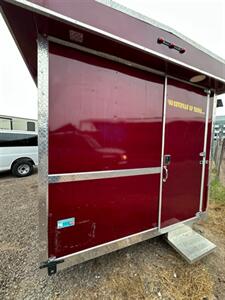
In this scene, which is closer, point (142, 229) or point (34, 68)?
point (142, 229)

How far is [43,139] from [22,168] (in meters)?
5.95

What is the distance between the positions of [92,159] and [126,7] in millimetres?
1391

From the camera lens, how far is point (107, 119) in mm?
1544

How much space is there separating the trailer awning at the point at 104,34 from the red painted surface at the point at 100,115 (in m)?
0.12

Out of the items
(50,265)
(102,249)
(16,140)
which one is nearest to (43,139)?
(50,265)

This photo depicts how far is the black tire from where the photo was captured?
6078mm

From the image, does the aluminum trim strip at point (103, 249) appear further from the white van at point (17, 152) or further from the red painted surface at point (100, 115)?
the white van at point (17, 152)

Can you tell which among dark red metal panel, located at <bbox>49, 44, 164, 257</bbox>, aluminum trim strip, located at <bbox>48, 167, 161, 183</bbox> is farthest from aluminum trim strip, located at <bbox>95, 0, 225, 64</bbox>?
aluminum trim strip, located at <bbox>48, 167, 161, 183</bbox>

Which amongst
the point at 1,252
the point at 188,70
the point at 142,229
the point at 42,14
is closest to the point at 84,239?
the point at 142,229

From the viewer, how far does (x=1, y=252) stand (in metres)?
2.05

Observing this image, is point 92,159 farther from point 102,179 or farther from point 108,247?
point 108,247

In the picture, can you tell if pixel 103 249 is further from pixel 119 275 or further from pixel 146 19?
pixel 146 19

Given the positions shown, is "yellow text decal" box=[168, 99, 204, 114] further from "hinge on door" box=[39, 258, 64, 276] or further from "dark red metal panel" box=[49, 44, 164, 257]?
"hinge on door" box=[39, 258, 64, 276]

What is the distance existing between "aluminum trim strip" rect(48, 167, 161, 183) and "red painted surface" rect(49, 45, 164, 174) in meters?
0.05
